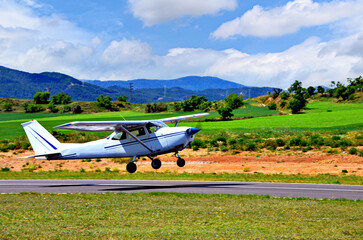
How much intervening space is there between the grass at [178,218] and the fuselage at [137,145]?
15.5 feet

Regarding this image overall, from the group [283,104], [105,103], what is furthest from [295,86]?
[105,103]

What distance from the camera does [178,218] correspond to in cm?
1226

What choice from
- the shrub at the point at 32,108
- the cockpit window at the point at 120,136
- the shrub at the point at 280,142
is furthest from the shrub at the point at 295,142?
the shrub at the point at 32,108

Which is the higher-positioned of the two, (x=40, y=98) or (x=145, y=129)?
(x=40, y=98)

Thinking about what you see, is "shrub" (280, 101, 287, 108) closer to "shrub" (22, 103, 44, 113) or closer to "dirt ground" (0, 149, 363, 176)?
"dirt ground" (0, 149, 363, 176)

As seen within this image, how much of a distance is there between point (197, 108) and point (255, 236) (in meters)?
118

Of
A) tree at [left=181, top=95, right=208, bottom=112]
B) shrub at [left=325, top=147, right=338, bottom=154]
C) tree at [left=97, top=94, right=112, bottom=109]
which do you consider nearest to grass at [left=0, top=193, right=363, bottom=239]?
shrub at [left=325, top=147, right=338, bottom=154]

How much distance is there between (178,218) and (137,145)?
10.6 metres

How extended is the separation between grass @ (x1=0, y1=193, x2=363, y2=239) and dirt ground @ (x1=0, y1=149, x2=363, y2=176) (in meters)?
22.1

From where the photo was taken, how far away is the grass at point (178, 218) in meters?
9.96

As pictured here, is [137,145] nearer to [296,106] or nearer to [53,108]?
[296,106]

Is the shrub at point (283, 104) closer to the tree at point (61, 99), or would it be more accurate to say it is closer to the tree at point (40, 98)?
the tree at point (61, 99)

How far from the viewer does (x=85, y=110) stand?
130 meters

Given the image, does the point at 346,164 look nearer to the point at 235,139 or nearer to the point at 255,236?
the point at 235,139
